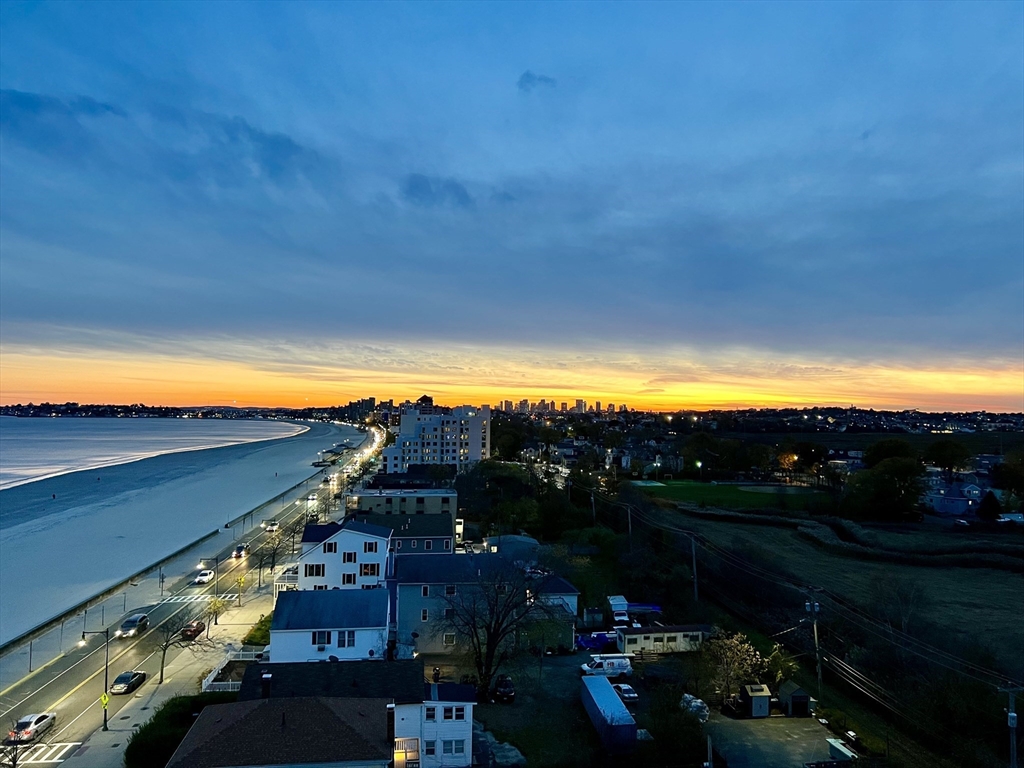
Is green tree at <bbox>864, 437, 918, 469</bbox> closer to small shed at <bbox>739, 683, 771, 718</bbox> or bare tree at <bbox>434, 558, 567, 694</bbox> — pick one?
small shed at <bbox>739, 683, 771, 718</bbox>

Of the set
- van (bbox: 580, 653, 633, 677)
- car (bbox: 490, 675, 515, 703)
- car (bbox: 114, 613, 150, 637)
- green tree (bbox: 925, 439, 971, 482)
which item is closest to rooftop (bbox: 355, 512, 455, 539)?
car (bbox: 114, 613, 150, 637)

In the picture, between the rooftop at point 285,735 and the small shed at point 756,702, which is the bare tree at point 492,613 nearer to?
the rooftop at point 285,735

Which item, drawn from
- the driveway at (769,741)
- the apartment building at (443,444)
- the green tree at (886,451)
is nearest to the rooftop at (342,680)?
the driveway at (769,741)

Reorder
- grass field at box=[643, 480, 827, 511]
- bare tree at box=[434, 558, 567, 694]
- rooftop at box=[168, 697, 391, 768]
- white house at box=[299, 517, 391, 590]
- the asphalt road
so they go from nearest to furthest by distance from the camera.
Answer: rooftop at box=[168, 697, 391, 768] < the asphalt road < bare tree at box=[434, 558, 567, 694] < white house at box=[299, 517, 391, 590] < grass field at box=[643, 480, 827, 511]

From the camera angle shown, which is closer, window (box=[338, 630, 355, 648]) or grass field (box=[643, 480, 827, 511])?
window (box=[338, 630, 355, 648])

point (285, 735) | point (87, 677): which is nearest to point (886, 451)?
point (285, 735)

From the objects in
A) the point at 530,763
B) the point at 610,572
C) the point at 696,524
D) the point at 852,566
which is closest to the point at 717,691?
the point at 530,763

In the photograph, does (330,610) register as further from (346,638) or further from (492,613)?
(492,613)
